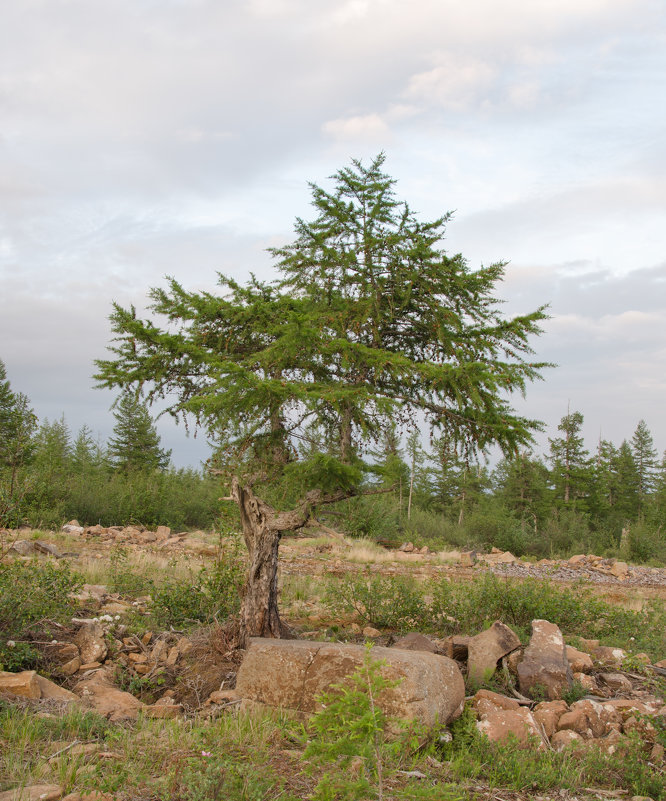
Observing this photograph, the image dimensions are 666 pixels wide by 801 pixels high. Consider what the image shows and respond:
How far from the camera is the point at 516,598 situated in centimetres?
841

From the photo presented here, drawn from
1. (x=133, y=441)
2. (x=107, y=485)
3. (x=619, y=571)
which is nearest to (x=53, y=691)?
(x=619, y=571)

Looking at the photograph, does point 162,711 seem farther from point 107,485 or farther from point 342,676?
point 107,485

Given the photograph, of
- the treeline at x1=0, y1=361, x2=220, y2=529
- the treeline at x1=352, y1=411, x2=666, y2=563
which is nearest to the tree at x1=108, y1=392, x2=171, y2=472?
the treeline at x1=0, y1=361, x2=220, y2=529

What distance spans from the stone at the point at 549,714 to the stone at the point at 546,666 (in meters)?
0.45

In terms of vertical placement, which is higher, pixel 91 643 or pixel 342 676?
pixel 342 676

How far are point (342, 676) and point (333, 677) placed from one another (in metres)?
0.08

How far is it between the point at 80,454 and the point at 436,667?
39514 mm

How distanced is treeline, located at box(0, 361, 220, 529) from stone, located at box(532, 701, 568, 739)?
5.91 metres

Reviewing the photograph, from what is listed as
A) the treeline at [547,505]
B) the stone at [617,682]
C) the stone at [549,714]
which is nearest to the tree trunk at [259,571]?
the stone at [549,714]

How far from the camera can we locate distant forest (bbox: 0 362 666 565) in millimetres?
8680

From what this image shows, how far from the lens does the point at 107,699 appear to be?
5480 millimetres

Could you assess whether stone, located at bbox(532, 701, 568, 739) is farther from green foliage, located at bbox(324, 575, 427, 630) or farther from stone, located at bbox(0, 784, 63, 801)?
stone, located at bbox(0, 784, 63, 801)

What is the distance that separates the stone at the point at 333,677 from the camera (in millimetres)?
4762

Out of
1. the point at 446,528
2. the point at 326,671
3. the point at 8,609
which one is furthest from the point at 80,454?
the point at 326,671
